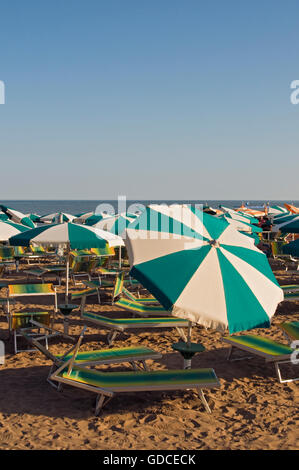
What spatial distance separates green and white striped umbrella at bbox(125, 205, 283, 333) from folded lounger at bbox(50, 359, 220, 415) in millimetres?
1099

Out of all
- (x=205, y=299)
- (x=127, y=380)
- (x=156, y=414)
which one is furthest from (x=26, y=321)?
(x=205, y=299)

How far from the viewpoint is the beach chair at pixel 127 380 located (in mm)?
4594

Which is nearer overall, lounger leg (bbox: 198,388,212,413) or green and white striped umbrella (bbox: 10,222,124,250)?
lounger leg (bbox: 198,388,212,413)

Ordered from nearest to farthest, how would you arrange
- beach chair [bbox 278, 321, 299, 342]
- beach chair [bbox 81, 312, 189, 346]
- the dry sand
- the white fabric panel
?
1. the white fabric panel
2. the dry sand
3. beach chair [bbox 278, 321, 299, 342]
4. beach chair [bbox 81, 312, 189, 346]

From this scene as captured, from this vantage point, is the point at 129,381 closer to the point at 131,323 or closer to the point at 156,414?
the point at 156,414

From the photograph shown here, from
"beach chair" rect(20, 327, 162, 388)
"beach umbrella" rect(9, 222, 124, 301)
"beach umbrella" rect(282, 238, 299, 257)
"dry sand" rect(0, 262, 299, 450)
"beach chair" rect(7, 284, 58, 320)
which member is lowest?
"dry sand" rect(0, 262, 299, 450)

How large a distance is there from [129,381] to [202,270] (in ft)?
4.98

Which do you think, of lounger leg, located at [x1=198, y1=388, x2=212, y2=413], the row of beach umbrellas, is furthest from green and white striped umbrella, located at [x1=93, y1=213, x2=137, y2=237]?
lounger leg, located at [x1=198, y1=388, x2=212, y2=413]

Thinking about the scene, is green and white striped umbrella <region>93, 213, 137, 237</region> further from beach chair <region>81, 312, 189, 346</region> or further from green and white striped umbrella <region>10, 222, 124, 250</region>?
beach chair <region>81, 312, 189, 346</region>

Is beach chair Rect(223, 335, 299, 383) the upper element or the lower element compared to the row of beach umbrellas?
lower

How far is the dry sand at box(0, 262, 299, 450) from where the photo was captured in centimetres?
419

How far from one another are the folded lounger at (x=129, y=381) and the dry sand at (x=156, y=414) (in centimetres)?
26

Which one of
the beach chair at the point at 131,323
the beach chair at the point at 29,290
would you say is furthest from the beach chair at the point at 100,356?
the beach chair at the point at 29,290
